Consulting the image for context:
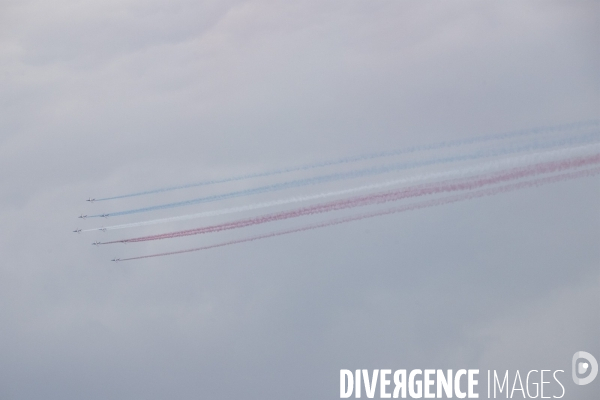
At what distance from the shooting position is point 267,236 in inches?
1938

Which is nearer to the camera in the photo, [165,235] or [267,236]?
[267,236]

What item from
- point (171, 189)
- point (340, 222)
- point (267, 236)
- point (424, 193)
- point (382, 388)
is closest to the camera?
point (424, 193)

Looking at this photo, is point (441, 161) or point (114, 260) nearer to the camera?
point (441, 161)

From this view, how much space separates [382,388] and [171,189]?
29.2m

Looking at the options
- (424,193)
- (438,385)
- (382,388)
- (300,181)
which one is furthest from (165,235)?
(438,385)

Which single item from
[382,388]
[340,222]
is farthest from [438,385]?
[340,222]

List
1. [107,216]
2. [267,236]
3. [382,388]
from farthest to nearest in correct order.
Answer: [382,388], [107,216], [267,236]

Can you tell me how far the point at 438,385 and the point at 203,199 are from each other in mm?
36107

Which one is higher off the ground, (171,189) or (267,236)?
(171,189)

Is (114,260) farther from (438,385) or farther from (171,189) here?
(438,385)

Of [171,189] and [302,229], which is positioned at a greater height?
[171,189]

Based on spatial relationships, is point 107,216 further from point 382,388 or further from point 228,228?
point 382,388

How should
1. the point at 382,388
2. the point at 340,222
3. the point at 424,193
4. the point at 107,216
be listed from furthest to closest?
the point at 382,388 → the point at 107,216 → the point at 340,222 → the point at 424,193

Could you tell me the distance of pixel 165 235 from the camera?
5300 cm
